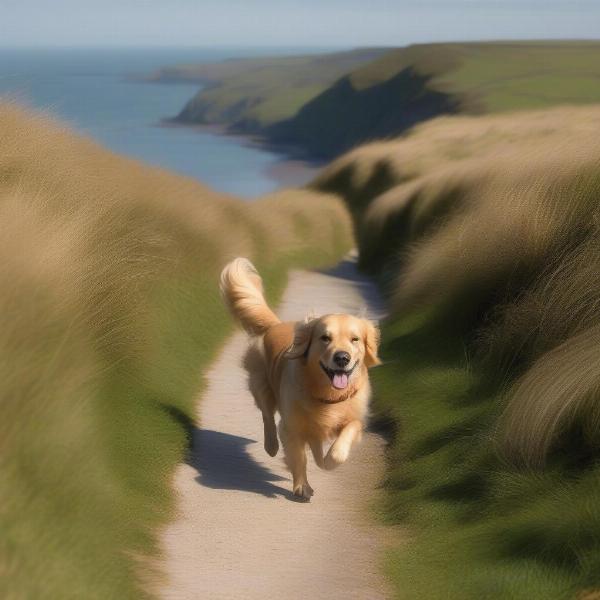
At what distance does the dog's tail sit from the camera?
9992mm

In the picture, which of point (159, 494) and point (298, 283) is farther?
point (298, 283)

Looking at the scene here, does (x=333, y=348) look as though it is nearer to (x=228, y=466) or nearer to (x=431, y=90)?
(x=228, y=466)

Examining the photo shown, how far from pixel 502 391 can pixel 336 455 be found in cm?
197

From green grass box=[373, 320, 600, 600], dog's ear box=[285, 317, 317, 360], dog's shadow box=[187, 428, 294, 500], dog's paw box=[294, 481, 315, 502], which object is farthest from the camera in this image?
dog's shadow box=[187, 428, 294, 500]

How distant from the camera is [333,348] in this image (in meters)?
7.89

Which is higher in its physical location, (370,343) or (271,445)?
(370,343)

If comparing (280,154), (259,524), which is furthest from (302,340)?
(280,154)

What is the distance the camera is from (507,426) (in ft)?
26.2

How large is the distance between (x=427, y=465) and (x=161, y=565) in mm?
2575

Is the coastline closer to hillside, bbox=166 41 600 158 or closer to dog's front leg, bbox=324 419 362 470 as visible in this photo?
hillside, bbox=166 41 600 158

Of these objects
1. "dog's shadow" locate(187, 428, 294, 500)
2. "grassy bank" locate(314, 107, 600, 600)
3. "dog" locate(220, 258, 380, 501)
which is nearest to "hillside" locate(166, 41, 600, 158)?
"grassy bank" locate(314, 107, 600, 600)

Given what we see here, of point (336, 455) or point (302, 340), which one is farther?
point (302, 340)

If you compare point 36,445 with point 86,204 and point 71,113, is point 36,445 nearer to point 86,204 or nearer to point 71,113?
point 86,204

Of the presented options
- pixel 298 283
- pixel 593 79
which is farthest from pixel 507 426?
pixel 593 79
